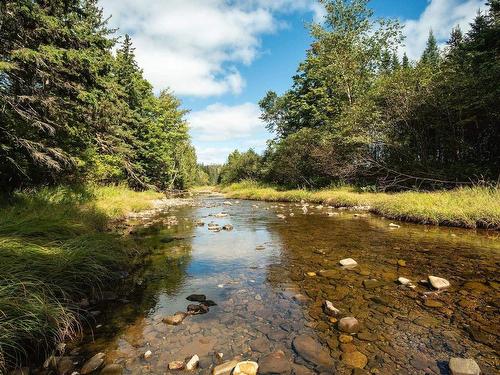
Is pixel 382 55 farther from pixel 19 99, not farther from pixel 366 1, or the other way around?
pixel 19 99

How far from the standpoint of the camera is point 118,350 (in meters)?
3.59

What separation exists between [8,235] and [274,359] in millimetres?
4957

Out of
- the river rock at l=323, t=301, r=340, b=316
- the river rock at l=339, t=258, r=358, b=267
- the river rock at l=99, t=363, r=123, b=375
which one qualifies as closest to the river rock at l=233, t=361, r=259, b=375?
the river rock at l=99, t=363, r=123, b=375

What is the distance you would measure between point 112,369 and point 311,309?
2.88 metres

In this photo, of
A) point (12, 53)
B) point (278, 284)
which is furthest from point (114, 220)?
point (278, 284)

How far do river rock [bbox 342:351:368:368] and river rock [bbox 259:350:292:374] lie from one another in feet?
2.21

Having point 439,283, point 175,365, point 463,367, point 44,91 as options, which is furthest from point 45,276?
point 44,91

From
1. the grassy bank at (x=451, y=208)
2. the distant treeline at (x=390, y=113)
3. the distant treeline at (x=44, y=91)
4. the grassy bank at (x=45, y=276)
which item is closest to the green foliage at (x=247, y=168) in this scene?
the distant treeline at (x=390, y=113)

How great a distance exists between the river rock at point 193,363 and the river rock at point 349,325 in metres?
1.97

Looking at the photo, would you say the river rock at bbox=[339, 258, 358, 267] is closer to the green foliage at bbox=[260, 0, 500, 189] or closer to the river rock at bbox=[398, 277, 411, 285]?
the river rock at bbox=[398, 277, 411, 285]

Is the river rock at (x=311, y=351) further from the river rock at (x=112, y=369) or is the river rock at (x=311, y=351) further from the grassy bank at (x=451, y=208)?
the grassy bank at (x=451, y=208)

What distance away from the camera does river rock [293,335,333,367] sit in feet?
10.8

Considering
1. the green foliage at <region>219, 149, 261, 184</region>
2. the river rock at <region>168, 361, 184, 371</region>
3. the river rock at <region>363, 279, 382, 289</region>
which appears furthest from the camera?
the green foliage at <region>219, 149, 261, 184</region>

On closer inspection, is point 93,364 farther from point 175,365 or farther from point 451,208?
point 451,208
